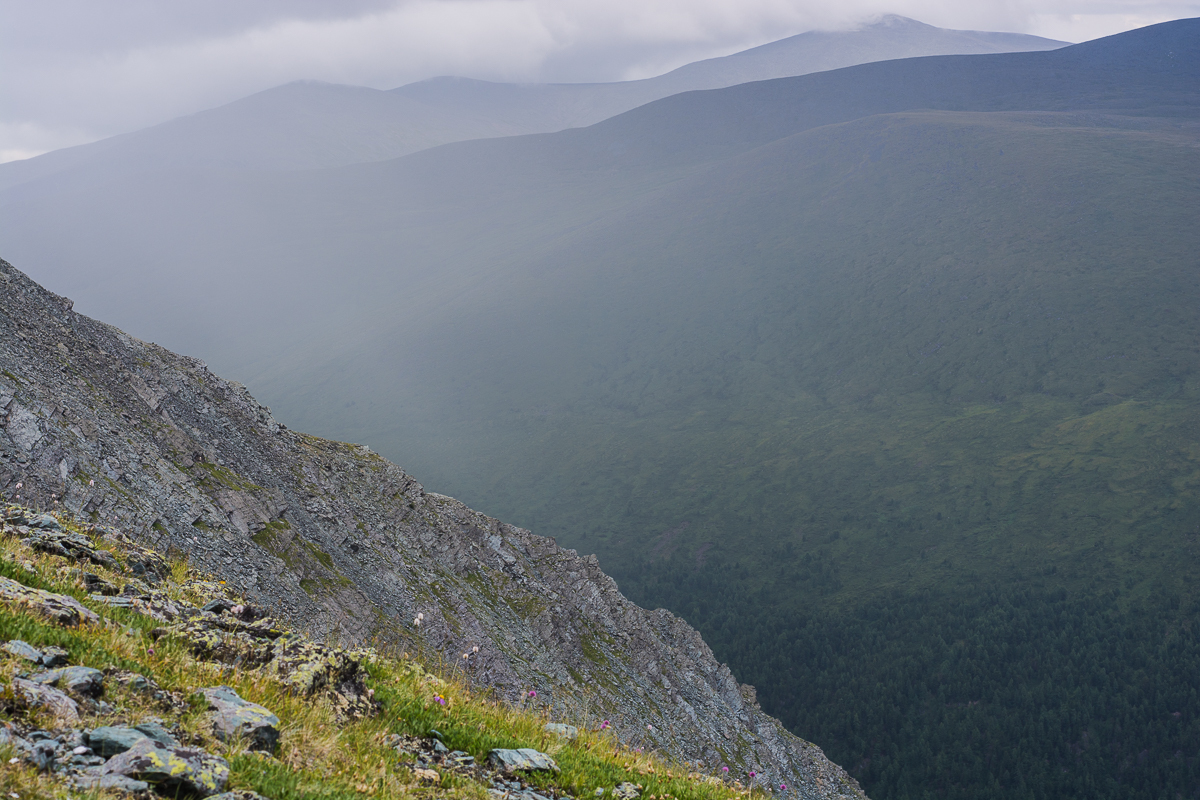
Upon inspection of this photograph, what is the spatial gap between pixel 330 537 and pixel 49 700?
125 feet

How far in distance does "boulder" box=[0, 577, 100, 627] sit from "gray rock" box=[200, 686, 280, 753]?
7.25 ft

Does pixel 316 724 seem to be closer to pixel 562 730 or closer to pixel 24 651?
pixel 24 651

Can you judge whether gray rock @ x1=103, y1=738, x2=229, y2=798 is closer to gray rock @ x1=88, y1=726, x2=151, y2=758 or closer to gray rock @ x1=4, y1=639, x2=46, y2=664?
gray rock @ x1=88, y1=726, x2=151, y2=758

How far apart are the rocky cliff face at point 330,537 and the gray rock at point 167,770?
8718 mm

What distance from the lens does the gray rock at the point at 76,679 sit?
7344mm

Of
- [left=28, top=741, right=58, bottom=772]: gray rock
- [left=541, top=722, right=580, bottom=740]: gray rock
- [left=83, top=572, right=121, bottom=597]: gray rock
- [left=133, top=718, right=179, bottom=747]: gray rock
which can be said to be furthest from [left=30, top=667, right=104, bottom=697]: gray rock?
[left=541, top=722, right=580, bottom=740]: gray rock

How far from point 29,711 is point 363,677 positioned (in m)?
4.30

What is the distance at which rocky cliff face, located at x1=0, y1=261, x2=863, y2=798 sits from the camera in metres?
28.1

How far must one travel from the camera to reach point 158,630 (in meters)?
9.80

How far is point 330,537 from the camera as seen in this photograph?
43344 millimetres

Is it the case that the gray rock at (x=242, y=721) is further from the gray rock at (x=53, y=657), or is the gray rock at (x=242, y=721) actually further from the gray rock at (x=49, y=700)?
the gray rock at (x=53, y=657)

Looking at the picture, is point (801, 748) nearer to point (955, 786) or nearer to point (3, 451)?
point (3, 451)

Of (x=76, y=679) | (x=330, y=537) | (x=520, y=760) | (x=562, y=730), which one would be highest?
(x=76, y=679)

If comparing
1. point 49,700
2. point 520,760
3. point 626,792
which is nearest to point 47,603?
point 49,700
